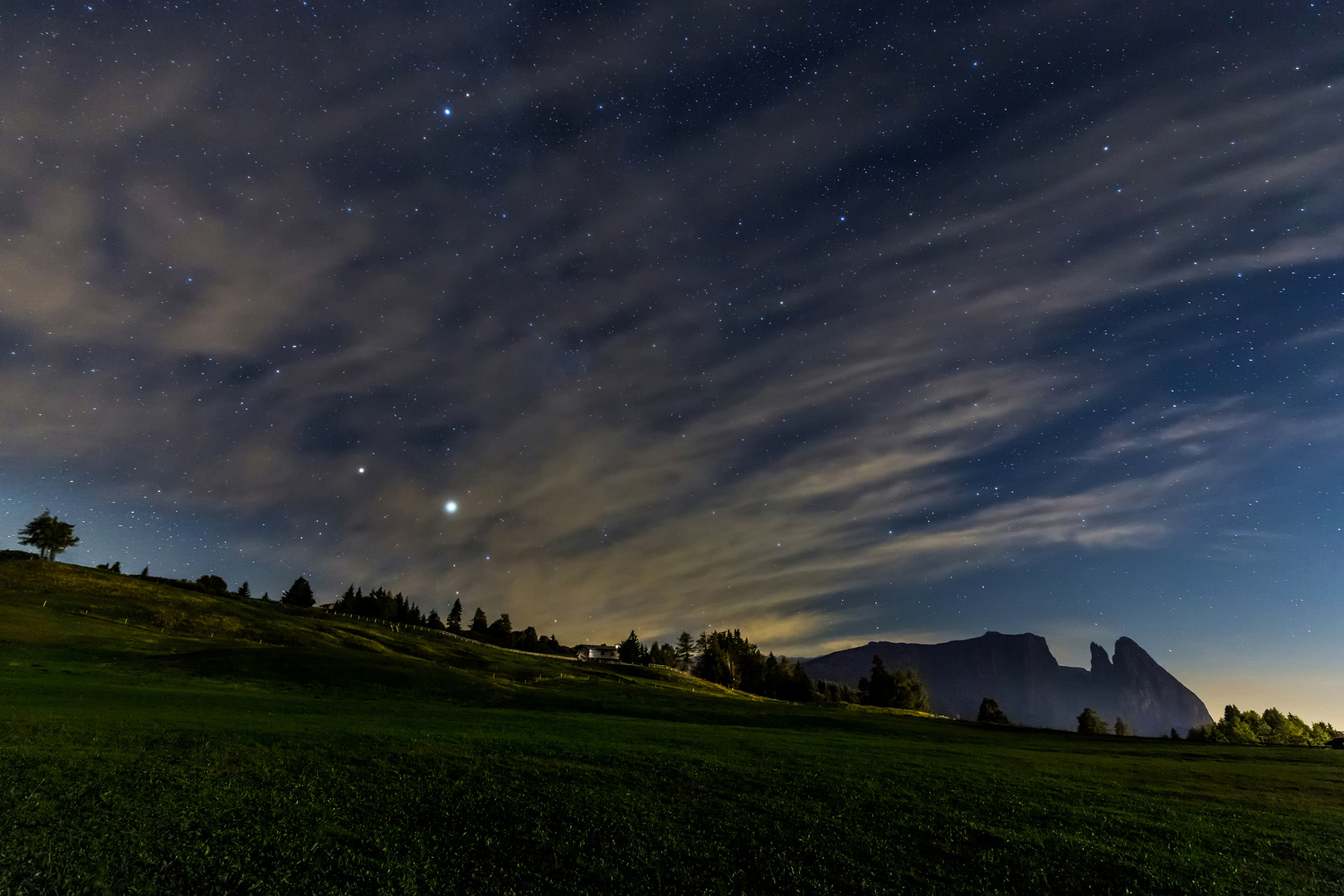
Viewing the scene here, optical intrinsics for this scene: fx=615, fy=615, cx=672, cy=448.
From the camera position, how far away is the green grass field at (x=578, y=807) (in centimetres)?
1984

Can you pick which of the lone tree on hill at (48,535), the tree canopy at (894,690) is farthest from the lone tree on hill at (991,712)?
the lone tree on hill at (48,535)

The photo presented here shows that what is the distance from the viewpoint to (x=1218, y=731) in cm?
14862

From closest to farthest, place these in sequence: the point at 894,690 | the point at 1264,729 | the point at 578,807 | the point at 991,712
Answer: the point at 578,807 → the point at 1264,729 → the point at 991,712 → the point at 894,690

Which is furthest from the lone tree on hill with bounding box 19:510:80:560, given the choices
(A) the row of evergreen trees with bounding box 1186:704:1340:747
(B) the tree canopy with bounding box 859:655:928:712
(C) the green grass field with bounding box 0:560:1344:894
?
(A) the row of evergreen trees with bounding box 1186:704:1340:747

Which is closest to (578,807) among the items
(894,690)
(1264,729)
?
(894,690)

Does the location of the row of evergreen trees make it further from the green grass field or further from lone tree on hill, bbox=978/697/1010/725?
the green grass field

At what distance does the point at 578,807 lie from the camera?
86.7ft

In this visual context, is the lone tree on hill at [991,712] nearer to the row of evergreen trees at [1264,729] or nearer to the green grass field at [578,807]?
the row of evergreen trees at [1264,729]

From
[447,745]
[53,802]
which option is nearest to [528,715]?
[447,745]

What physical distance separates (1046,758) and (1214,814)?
20388 millimetres

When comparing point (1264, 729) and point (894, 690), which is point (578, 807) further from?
point (1264, 729)

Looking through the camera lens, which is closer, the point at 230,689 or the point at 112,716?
the point at 112,716

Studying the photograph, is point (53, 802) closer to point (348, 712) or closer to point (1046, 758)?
point (348, 712)

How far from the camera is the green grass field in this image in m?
19.8
